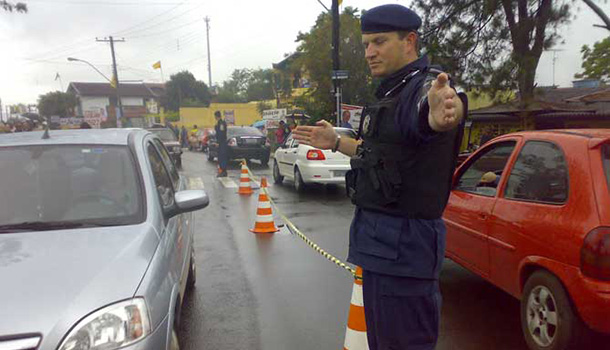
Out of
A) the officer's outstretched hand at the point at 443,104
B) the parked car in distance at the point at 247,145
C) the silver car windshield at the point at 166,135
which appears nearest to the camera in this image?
the officer's outstretched hand at the point at 443,104

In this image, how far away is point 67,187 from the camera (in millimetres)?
3111

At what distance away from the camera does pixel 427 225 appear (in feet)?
5.97

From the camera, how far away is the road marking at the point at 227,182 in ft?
42.4

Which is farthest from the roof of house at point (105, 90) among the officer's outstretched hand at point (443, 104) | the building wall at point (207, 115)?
the officer's outstretched hand at point (443, 104)

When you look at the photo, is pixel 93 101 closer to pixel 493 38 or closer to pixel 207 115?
pixel 207 115

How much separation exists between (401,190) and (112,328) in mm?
1382

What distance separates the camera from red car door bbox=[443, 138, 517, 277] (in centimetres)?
392

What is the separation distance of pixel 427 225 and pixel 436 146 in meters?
0.32

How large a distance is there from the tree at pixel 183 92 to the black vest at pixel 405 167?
72457 millimetres

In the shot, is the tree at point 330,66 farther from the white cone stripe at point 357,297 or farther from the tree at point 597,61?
the white cone stripe at point 357,297

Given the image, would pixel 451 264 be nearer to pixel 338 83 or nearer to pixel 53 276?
pixel 53 276

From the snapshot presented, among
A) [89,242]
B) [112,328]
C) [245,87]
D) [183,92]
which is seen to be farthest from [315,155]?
[245,87]

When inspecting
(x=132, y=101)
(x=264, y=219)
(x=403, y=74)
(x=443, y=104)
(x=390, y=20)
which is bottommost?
(x=264, y=219)

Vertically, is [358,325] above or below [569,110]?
below
